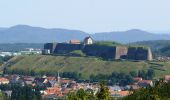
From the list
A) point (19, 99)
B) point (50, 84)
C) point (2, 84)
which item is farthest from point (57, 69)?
point (19, 99)

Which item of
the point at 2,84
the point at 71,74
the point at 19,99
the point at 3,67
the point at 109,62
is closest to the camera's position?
the point at 19,99

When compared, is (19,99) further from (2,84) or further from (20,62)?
(20,62)

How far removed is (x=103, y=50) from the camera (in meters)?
164

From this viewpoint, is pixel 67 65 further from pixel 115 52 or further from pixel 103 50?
pixel 103 50

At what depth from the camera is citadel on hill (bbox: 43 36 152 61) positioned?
513 ft

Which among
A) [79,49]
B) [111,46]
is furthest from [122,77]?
[79,49]

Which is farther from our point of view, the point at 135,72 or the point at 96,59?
the point at 96,59

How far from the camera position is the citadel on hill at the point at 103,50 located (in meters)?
156

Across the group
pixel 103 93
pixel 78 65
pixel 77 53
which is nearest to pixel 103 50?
pixel 77 53

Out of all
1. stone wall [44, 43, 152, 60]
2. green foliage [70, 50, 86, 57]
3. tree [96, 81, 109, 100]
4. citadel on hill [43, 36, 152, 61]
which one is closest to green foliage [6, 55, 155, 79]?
green foliage [70, 50, 86, 57]

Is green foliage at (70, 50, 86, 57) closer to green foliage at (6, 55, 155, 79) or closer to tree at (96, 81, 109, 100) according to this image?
green foliage at (6, 55, 155, 79)

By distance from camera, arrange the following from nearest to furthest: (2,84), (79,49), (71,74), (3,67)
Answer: (2,84) → (71,74) → (3,67) → (79,49)

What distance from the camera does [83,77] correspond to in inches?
5256

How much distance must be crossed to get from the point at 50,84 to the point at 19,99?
3721cm
